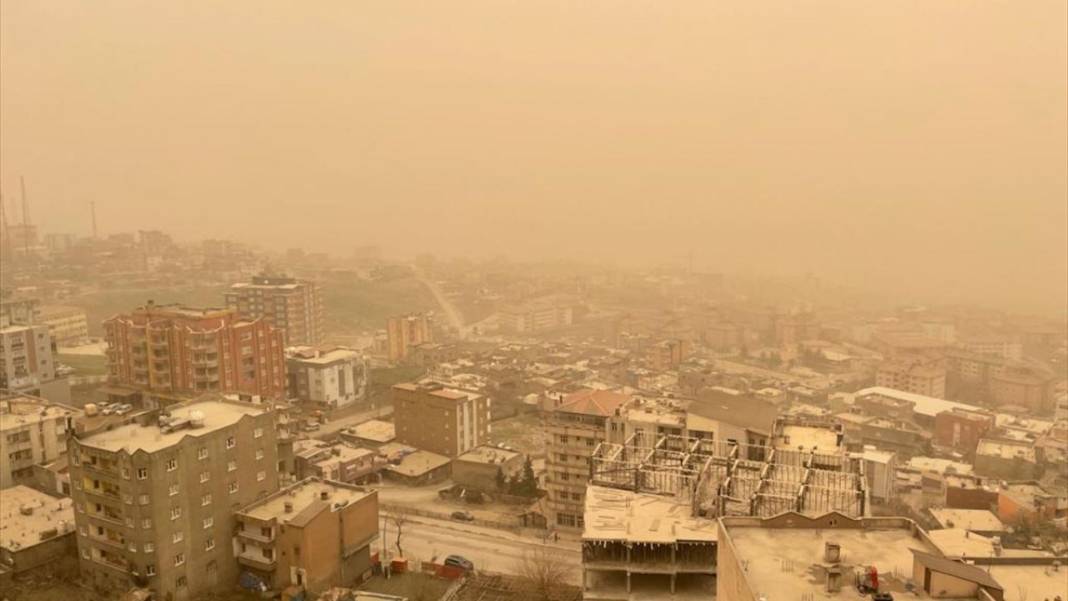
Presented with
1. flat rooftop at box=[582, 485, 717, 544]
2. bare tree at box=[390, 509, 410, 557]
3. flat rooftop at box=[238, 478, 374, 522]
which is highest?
flat rooftop at box=[582, 485, 717, 544]

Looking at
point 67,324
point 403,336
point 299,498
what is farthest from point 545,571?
point 67,324

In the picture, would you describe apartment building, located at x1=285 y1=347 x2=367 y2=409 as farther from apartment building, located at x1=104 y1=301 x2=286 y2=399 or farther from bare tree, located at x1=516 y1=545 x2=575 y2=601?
bare tree, located at x1=516 y1=545 x2=575 y2=601

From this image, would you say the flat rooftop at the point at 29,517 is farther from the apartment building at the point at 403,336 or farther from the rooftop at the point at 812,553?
the apartment building at the point at 403,336

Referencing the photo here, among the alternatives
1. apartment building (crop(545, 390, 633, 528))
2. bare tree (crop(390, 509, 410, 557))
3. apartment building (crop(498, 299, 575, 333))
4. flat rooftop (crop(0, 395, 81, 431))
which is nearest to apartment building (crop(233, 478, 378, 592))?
bare tree (crop(390, 509, 410, 557))

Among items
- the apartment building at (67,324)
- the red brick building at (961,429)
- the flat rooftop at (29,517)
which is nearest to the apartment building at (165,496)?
the flat rooftop at (29,517)

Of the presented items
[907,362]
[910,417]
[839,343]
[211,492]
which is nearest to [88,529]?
[211,492]

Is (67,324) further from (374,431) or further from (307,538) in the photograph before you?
(307,538)
